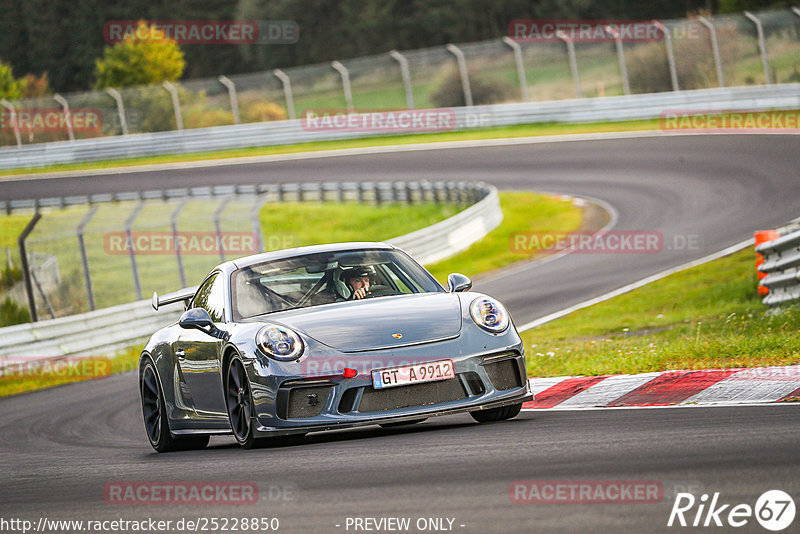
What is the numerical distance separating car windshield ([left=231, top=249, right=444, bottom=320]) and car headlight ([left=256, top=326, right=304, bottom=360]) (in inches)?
28.4

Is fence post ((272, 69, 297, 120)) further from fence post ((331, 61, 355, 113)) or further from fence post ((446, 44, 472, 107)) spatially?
fence post ((446, 44, 472, 107))

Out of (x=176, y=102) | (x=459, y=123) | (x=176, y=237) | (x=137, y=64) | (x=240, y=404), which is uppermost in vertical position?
(x=240, y=404)

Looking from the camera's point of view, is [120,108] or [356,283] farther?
[120,108]

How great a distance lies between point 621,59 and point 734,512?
35416mm

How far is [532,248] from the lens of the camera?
23.9m

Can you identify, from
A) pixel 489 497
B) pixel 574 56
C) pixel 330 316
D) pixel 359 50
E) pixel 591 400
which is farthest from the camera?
pixel 359 50

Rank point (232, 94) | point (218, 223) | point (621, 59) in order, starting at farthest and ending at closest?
1. point (232, 94)
2. point (621, 59)
3. point (218, 223)

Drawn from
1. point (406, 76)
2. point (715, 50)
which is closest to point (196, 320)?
point (715, 50)

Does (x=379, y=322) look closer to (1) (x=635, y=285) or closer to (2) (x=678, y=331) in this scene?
(2) (x=678, y=331)

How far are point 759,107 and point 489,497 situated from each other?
30758 millimetres

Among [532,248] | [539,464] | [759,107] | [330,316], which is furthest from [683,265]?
[759,107]

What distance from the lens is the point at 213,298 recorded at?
8.52 m

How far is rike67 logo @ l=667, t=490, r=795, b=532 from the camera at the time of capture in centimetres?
394

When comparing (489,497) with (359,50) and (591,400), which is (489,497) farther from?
(359,50)
